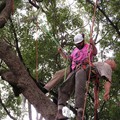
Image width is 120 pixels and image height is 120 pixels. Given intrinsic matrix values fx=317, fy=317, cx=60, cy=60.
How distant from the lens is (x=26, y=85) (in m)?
4.36

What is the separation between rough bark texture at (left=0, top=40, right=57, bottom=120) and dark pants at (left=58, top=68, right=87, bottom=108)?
28cm

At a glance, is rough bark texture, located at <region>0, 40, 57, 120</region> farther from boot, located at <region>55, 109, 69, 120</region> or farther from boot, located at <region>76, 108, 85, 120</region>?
boot, located at <region>76, 108, 85, 120</region>

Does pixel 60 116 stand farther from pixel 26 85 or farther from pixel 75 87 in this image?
pixel 26 85

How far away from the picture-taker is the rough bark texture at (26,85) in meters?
4.21

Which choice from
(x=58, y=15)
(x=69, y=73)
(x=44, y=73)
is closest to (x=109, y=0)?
(x=58, y=15)

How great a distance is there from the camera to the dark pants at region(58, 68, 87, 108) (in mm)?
3846

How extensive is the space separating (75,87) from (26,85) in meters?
0.76

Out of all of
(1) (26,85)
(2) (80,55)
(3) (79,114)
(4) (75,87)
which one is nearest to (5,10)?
(1) (26,85)

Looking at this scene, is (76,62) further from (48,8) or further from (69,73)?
(48,8)

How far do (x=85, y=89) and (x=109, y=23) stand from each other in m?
3.70

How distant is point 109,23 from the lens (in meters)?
7.31

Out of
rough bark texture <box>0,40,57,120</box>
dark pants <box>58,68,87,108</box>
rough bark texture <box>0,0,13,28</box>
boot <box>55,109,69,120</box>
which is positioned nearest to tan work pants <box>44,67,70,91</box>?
rough bark texture <box>0,40,57,120</box>

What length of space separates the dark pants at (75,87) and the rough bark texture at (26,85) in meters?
0.28

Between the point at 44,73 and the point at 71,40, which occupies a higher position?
the point at 71,40
